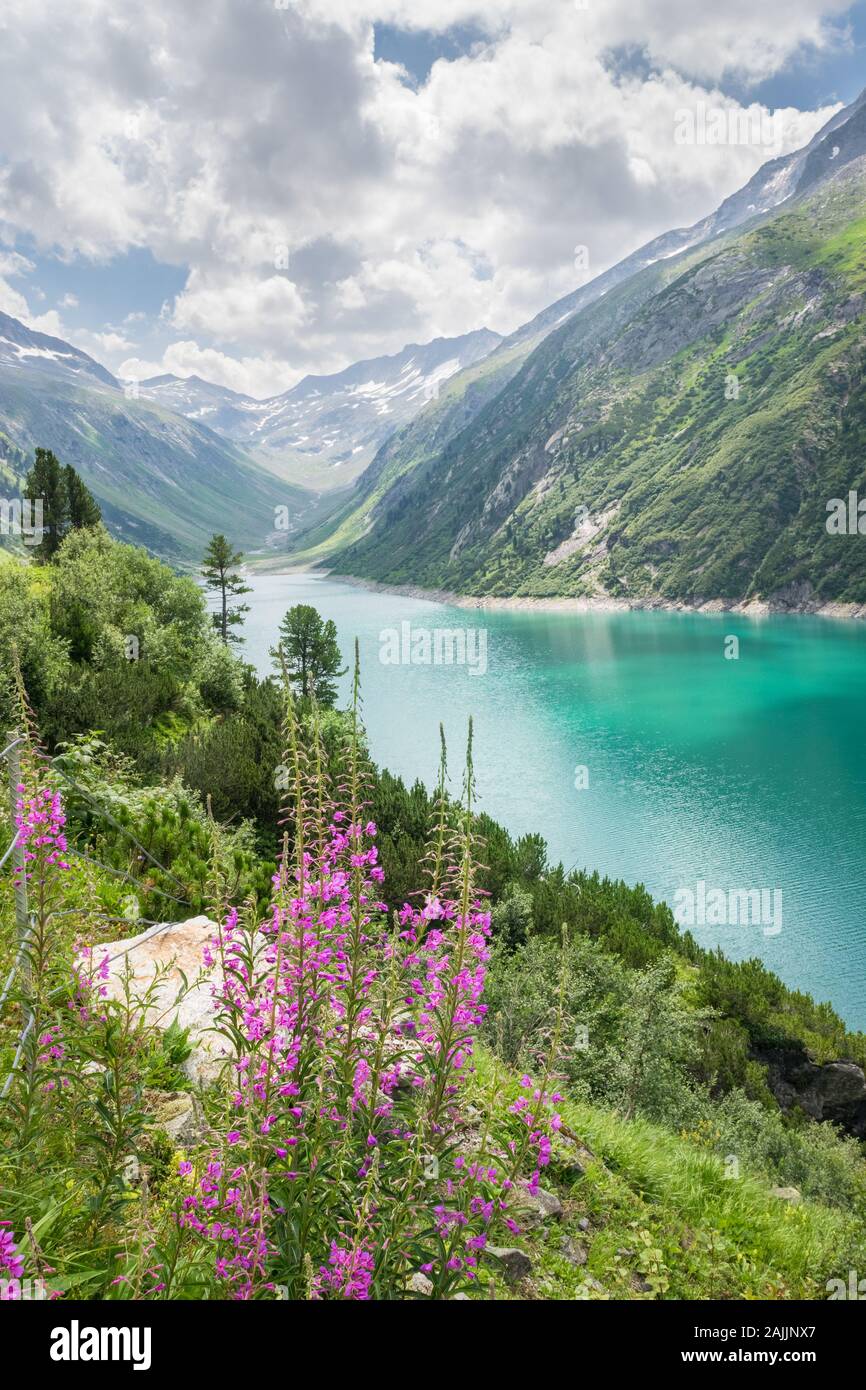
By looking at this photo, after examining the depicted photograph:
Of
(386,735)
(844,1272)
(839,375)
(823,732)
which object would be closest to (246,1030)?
(844,1272)

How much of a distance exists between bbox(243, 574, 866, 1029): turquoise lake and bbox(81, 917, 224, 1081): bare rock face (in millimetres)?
24744

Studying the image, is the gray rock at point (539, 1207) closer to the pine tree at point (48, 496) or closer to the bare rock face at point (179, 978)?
the bare rock face at point (179, 978)

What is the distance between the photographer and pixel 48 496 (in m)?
51.4

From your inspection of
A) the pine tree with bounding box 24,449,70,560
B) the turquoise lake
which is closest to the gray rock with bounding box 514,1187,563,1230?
the turquoise lake

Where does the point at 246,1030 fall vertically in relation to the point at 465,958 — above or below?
below

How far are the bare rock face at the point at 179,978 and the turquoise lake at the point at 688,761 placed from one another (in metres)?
24.7

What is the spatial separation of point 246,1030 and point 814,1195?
528 inches

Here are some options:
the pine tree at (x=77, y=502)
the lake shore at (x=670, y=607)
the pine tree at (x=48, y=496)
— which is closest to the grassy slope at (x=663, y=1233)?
the pine tree at (x=48, y=496)

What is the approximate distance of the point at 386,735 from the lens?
60.0 m

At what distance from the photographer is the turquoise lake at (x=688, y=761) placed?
31938 mm

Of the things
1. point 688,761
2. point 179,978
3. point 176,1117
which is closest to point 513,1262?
point 176,1117
